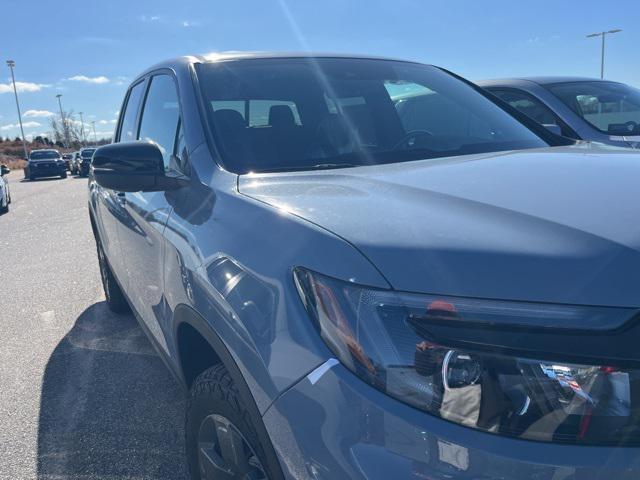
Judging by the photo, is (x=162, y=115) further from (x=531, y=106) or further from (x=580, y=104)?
(x=580, y=104)

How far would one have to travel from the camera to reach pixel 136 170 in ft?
7.63

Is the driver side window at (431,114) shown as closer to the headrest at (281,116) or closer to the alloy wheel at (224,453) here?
the headrest at (281,116)

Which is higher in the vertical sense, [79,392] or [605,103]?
[605,103]

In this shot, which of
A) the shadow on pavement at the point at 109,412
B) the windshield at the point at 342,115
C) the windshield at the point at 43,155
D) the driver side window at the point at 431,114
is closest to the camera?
the windshield at the point at 342,115

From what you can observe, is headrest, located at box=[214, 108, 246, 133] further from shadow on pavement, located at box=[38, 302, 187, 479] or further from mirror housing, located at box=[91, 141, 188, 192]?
shadow on pavement, located at box=[38, 302, 187, 479]

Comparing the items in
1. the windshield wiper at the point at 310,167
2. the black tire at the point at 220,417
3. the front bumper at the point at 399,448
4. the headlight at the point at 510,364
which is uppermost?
the windshield wiper at the point at 310,167

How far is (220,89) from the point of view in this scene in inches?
102

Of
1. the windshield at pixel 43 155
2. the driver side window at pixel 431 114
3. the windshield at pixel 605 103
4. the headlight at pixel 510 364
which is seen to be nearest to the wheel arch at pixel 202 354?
the headlight at pixel 510 364

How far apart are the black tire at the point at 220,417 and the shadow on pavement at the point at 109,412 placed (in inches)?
27.7

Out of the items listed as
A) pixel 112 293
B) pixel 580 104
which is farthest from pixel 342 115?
pixel 580 104

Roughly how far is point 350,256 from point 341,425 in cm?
37

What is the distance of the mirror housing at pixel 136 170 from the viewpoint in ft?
7.57

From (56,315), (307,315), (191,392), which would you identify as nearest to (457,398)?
(307,315)

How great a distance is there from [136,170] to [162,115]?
0.75 m
